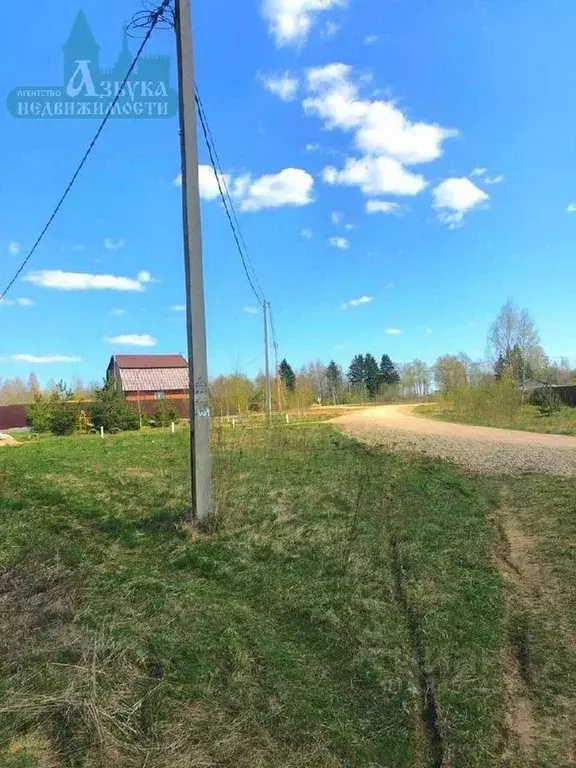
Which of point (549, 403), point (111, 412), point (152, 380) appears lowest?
point (549, 403)

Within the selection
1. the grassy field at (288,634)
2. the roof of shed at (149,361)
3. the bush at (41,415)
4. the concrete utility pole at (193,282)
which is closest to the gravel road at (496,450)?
the grassy field at (288,634)

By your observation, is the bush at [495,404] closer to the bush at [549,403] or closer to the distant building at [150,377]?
the bush at [549,403]

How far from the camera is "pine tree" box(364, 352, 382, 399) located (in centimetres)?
10086

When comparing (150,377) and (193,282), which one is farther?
(150,377)

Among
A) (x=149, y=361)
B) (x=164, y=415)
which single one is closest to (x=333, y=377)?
(x=149, y=361)

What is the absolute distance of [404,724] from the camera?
10.1 feet

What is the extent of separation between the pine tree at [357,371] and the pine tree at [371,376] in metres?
1.17

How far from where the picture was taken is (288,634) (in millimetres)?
4168

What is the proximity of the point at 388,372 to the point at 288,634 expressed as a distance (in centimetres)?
10609

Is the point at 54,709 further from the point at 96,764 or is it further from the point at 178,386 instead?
the point at 178,386

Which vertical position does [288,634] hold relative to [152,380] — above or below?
below

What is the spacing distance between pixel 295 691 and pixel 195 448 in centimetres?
373

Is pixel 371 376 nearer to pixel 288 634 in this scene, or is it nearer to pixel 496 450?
pixel 496 450

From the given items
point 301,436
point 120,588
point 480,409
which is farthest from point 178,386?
point 120,588
